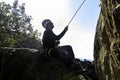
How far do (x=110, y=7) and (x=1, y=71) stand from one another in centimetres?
870

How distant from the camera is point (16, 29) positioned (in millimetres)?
48375

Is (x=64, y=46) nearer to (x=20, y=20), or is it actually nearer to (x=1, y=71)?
(x=1, y=71)

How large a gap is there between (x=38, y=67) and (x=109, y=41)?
6.82 m

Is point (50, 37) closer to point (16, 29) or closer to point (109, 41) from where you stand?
point (109, 41)

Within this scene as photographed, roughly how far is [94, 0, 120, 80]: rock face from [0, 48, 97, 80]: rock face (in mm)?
4097

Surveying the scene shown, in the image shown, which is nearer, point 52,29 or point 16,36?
point 52,29

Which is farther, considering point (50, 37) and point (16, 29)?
point (16, 29)

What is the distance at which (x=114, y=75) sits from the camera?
5.05 m

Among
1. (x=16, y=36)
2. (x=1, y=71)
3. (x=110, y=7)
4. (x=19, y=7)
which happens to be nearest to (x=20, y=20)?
(x=19, y=7)

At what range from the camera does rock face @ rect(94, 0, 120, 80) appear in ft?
15.9

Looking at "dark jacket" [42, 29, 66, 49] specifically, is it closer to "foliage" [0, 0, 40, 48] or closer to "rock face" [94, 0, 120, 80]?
"rock face" [94, 0, 120, 80]

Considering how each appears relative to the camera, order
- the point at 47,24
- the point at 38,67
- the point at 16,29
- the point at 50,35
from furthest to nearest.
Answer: the point at 16,29, the point at 38,67, the point at 50,35, the point at 47,24

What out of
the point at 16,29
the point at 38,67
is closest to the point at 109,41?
the point at 38,67

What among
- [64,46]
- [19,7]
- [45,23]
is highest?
[19,7]
